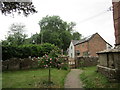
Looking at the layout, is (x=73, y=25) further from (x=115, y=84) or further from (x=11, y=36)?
(x=115, y=84)

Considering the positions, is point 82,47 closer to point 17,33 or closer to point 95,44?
point 95,44

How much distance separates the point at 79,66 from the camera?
1788 centimetres

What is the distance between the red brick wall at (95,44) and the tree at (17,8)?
2274cm

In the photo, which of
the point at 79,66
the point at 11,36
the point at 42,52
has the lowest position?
the point at 79,66

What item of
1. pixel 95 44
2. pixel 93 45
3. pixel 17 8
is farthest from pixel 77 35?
pixel 17 8

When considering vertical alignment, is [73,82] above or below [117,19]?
below

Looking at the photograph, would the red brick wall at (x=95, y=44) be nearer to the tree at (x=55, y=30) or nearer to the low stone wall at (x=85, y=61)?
the low stone wall at (x=85, y=61)

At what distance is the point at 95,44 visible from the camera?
28.8m

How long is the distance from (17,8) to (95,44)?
2455 cm

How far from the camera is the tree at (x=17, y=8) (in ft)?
22.7

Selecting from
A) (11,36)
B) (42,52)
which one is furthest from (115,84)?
(11,36)

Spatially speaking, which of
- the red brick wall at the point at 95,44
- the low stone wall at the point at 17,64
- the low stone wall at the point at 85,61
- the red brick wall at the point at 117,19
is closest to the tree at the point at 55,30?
the red brick wall at the point at 95,44

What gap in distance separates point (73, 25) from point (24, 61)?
45.1 meters

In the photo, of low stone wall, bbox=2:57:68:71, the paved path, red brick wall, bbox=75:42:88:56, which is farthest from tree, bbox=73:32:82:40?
the paved path
